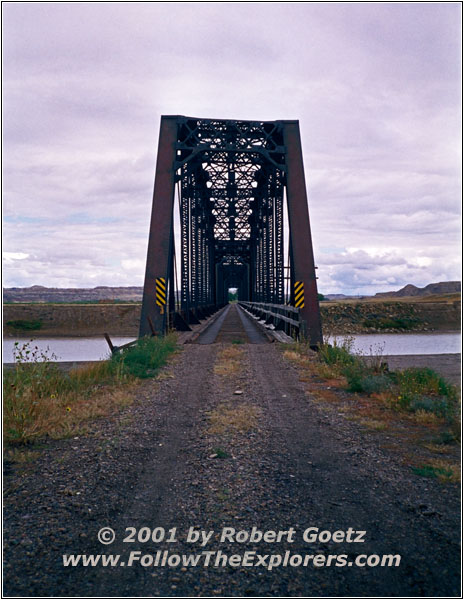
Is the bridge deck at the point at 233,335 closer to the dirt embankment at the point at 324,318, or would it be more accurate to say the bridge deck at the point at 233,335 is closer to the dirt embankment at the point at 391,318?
the dirt embankment at the point at 391,318

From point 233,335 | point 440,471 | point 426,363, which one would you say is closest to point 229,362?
point 426,363

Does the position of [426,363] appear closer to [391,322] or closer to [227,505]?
[227,505]

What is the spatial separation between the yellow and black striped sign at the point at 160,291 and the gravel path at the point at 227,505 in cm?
965

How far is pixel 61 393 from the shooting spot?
756cm

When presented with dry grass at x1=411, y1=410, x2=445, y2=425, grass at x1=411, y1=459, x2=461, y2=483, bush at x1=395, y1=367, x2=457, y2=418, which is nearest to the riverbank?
bush at x1=395, y1=367, x2=457, y2=418

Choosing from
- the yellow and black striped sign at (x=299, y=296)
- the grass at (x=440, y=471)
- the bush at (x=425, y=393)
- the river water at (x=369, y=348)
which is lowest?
the river water at (x=369, y=348)

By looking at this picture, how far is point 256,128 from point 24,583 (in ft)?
59.0

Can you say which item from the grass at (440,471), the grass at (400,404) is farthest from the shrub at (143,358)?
the grass at (440,471)

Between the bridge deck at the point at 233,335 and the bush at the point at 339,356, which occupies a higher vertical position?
the bush at the point at 339,356

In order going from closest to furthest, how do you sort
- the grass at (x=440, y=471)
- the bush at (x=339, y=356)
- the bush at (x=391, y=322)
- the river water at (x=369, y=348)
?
the grass at (x=440, y=471)
the bush at (x=339, y=356)
the river water at (x=369, y=348)
the bush at (x=391, y=322)

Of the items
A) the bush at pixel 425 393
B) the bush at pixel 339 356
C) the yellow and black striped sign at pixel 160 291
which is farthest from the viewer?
the yellow and black striped sign at pixel 160 291

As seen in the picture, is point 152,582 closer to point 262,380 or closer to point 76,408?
point 76,408

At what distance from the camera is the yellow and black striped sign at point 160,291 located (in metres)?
16.0

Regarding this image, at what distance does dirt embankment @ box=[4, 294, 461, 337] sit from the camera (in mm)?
43156
